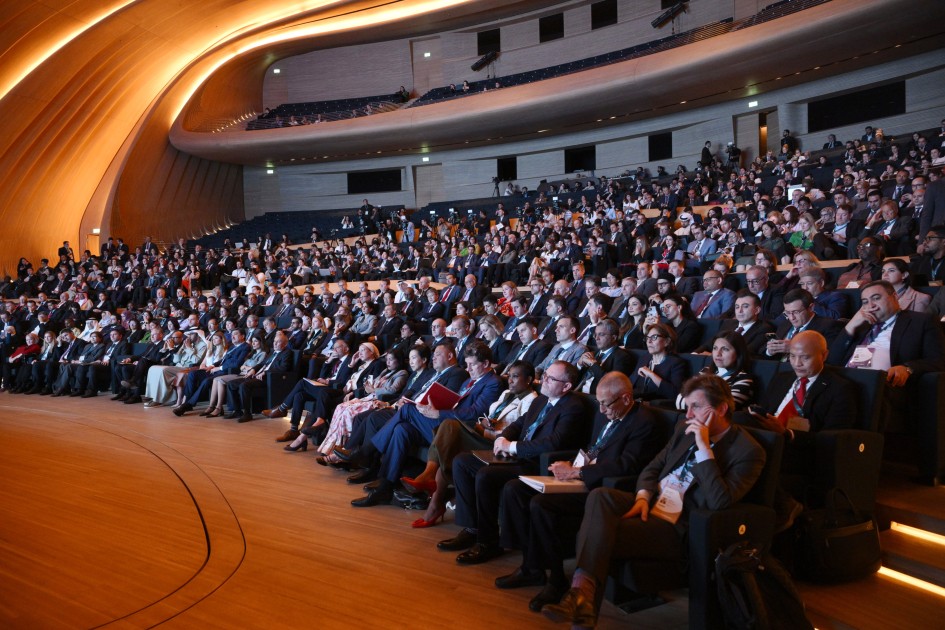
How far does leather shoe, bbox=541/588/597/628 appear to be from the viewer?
218cm

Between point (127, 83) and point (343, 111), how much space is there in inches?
215

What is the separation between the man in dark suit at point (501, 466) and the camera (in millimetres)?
3053

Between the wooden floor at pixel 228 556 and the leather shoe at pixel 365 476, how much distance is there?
2.9 inches

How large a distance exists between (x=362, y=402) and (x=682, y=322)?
2.23m

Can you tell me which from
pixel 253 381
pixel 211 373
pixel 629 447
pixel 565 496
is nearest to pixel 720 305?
pixel 629 447

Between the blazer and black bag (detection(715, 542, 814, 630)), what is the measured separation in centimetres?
148

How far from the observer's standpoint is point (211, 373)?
24.2 feet

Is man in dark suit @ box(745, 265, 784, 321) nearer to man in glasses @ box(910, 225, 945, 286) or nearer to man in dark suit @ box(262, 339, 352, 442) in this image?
man in glasses @ box(910, 225, 945, 286)

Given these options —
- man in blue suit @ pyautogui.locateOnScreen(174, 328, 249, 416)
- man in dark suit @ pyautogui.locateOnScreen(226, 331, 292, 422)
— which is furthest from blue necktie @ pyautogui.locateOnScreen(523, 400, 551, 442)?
man in blue suit @ pyautogui.locateOnScreen(174, 328, 249, 416)

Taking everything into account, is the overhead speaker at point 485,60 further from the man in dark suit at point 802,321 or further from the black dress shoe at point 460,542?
the black dress shoe at point 460,542

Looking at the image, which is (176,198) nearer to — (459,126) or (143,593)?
(459,126)

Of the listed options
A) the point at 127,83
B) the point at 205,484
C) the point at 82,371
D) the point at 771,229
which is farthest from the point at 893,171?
the point at 127,83

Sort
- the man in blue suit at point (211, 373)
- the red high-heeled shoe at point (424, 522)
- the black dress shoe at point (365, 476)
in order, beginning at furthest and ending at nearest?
the man in blue suit at point (211, 373) < the black dress shoe at point (365, 476) < the red high-heeled shoe at point (424, 522)

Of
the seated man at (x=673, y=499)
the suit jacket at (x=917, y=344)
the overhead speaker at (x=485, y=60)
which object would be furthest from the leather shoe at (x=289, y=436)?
the overhead speaker at (x=485, y=60)
